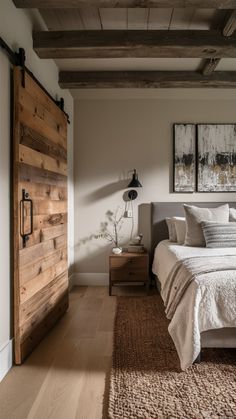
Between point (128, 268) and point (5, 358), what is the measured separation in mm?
1856

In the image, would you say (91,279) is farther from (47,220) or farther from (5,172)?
(5,172)

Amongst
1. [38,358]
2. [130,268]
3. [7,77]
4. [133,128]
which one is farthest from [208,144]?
[38,358]

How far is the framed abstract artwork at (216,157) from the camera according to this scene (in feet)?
12.8

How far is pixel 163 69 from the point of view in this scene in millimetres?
3354

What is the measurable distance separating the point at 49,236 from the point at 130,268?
1.31 meters

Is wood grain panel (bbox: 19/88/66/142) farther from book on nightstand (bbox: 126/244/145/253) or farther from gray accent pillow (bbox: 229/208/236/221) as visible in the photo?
gray accent pillow (bbox: 229/208/236/221)

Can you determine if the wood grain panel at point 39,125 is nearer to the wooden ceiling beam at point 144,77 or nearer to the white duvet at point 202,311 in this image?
the wooden ceiling beam at point 144,77

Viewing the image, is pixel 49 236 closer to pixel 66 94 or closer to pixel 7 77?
pixel 7 77

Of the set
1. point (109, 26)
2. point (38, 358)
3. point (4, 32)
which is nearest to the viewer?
point (4, 32)

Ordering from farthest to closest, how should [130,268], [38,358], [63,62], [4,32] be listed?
[130,268] < [63,62] < [38,358] < [4,32]

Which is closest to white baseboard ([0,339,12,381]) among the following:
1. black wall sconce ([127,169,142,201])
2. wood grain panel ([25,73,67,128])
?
wood grain panel ([25,73,67,128])

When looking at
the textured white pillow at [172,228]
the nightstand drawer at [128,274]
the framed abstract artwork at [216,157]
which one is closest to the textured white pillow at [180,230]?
the textured white pillow at [172,228]

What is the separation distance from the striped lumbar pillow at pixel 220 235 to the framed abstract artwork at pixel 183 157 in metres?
0.94

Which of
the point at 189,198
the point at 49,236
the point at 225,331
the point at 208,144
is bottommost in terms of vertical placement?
the point at 225,331
